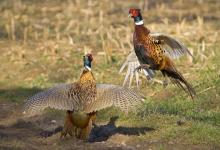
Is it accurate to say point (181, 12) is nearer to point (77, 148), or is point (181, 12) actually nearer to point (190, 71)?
point (190, 71)

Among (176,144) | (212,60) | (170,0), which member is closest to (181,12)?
(170,0)

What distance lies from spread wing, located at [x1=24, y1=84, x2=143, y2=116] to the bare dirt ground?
0.45 meters

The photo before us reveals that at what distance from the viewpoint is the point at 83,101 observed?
786 centimetres

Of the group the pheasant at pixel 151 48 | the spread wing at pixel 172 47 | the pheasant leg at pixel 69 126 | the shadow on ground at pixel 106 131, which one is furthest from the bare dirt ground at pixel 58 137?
Result: the spread wing at pixel 172 47

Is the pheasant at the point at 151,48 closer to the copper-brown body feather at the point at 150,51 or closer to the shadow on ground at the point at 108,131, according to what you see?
the copper-brown body feather at the point at 150,51

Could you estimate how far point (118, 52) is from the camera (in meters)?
12.8

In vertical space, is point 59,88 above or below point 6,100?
above

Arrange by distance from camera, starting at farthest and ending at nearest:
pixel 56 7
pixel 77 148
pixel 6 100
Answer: pixel 56 7, pixel 6 100, pixel 77 148

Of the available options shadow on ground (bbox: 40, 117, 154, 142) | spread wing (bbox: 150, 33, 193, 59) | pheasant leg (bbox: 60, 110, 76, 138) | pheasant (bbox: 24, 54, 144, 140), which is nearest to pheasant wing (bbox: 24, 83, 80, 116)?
pheasant (bbox: 24, 54, 144, 140)

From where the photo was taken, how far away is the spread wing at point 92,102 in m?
7.74

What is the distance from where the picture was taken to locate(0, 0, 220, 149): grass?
356 inches

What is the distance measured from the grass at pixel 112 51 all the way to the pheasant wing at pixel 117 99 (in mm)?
642

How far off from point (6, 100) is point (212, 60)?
11.0 feet

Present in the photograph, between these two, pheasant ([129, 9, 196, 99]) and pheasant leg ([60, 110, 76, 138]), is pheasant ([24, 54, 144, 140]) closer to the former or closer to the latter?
pheasant leg ([60, 110, 76, 138])
